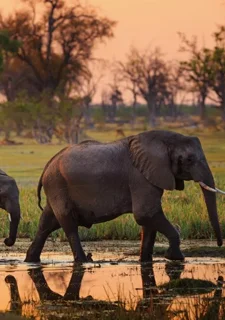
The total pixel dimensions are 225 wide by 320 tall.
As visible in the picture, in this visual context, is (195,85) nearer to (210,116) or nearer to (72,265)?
(210,116)

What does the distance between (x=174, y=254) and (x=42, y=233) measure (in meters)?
1.46

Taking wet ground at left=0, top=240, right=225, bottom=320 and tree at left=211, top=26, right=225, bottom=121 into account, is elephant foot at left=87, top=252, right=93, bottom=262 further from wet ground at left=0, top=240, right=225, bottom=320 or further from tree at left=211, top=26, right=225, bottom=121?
tree at left=211, top=26, right=225, bottom=121

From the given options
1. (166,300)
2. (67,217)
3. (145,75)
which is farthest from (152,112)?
(166,300)

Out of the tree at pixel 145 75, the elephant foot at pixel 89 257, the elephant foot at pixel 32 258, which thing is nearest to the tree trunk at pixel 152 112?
the tree at pixel 145 75

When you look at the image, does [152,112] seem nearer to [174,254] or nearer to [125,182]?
[125,182]

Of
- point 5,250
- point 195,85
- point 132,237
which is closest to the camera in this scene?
point 5,250

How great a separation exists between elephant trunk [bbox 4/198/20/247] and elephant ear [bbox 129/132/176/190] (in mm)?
1382

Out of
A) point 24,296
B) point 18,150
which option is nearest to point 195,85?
point 18,150

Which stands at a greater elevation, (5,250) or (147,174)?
(147,174)

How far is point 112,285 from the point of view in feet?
31.9

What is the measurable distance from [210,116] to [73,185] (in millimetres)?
52609

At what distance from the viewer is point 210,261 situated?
37.5ft

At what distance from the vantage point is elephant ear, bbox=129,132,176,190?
11.4 meters

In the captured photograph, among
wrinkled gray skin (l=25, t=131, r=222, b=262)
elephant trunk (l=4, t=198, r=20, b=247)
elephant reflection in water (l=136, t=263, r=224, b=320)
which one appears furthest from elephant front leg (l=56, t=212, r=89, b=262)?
elephant reflection in water (l=136, t=263, r=224, b=320)
